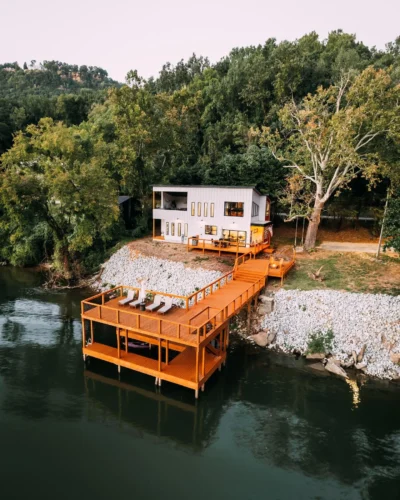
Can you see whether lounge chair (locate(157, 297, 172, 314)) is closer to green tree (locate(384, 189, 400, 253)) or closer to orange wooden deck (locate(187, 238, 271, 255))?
orange wooden deck (locate(187, 238, 271, 255))

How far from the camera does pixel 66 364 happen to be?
16.3 m

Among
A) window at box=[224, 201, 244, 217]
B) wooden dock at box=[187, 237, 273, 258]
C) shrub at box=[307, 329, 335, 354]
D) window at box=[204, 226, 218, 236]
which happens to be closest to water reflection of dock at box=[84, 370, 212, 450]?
shrub at box=[307, 329, 335, 354]

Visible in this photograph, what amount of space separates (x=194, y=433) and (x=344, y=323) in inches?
392

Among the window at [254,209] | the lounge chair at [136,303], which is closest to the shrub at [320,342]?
the lounge chair at [136,303]

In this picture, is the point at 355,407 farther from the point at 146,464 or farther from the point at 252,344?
the point at 146,464

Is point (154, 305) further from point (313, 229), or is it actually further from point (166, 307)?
point (313, 229)

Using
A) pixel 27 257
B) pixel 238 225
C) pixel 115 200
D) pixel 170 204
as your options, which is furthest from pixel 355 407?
pixel 27 257

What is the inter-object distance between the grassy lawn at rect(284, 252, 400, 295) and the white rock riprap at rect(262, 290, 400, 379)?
2.95 ft

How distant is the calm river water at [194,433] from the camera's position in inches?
395

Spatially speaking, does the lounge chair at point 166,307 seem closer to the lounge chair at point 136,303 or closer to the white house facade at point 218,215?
the lounge chair at point 136,303

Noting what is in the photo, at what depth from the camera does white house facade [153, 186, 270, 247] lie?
27.5 meters

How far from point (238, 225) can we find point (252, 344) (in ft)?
39.2

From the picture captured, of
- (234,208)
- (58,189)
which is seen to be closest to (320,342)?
(234,208)

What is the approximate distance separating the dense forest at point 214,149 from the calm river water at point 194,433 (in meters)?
10.8
